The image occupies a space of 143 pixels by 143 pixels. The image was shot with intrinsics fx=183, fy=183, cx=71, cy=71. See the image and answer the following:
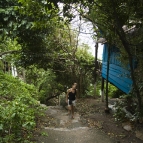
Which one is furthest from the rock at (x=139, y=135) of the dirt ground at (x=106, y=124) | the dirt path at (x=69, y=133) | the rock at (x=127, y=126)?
the dirt path at (x=69, y=133)

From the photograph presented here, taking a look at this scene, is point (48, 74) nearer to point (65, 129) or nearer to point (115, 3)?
point (65, 129)

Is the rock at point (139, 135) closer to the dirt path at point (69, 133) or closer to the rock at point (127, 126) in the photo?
the rock at point (127, 126)

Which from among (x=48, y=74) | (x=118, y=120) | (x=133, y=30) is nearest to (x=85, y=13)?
(x=133, y=30)

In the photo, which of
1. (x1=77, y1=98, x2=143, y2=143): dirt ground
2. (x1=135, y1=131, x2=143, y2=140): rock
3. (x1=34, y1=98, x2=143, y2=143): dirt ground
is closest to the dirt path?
(x1=34, y1=98, x2=143, y2=143): dirt ground

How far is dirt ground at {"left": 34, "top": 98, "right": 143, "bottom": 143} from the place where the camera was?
583cm

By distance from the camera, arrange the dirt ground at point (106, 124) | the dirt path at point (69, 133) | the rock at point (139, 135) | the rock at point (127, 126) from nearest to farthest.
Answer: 1. the dirt path at point (69, 133)
2. the rock at point (139, 135)
3. the dirt ground at point (106, 124)
4. the rock at point (127, 126)

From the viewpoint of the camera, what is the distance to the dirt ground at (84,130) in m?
5.83

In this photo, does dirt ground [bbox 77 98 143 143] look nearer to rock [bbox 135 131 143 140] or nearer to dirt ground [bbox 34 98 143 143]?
dirt ground [bbox 34 98 143 143]

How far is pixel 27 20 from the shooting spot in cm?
674

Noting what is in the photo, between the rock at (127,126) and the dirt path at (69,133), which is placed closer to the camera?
the dirt path at (69,133)

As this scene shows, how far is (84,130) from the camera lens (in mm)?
6750

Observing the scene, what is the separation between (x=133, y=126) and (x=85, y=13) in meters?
4.36

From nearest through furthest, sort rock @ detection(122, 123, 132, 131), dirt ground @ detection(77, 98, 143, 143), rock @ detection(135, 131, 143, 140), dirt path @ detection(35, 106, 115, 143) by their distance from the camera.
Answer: dirt path @ detection(35, 106, 115, 143)
rock @ detection(135, 131, 143, 140)
dirt ground @ detection(77, 98, 143, 143)
rock @ detection(122, 123, 132, 131)

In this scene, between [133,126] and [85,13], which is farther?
[133,126]
